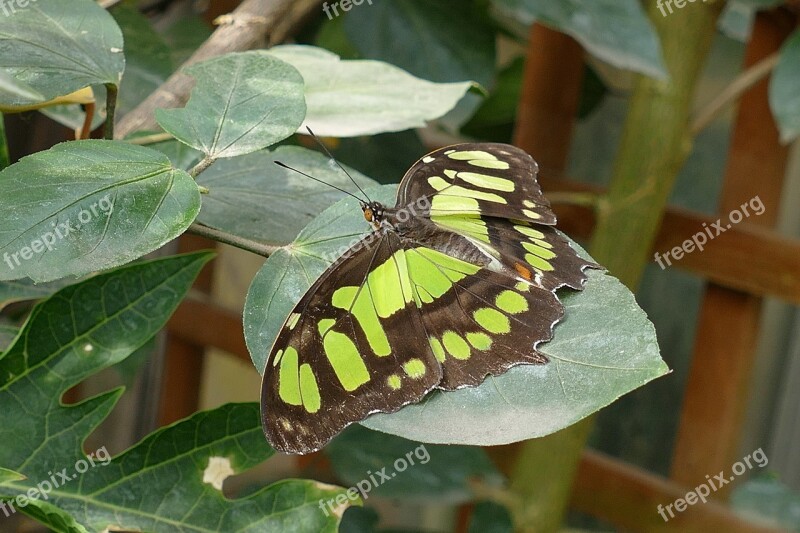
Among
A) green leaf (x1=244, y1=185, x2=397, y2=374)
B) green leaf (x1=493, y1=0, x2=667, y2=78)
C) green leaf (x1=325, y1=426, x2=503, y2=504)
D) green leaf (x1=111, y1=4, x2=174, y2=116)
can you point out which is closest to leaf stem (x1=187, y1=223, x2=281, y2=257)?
green leaf (x1=244, y1=185, x2=397, y2=374)

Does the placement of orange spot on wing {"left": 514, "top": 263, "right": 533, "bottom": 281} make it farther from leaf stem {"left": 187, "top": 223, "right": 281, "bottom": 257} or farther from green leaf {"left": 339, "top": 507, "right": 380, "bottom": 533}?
green leaf {"left": 339, "top": 507, "right": 380, "bottom": 533}

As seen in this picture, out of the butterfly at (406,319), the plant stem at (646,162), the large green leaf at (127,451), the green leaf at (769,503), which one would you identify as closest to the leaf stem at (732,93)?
the plant stem at (646,162)

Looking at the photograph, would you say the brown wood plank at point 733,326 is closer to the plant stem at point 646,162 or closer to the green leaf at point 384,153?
the plant stem at point 646,162

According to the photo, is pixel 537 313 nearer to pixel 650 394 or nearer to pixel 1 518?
pixel 650 394

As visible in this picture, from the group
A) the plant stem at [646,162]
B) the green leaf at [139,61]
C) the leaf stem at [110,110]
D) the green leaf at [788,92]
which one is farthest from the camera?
the plant stem at [646,162]

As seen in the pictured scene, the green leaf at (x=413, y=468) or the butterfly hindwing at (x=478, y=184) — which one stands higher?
the butterfly hindwing at (x=478, y=184)

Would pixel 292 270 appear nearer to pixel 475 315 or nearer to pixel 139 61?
pixel 475 315
